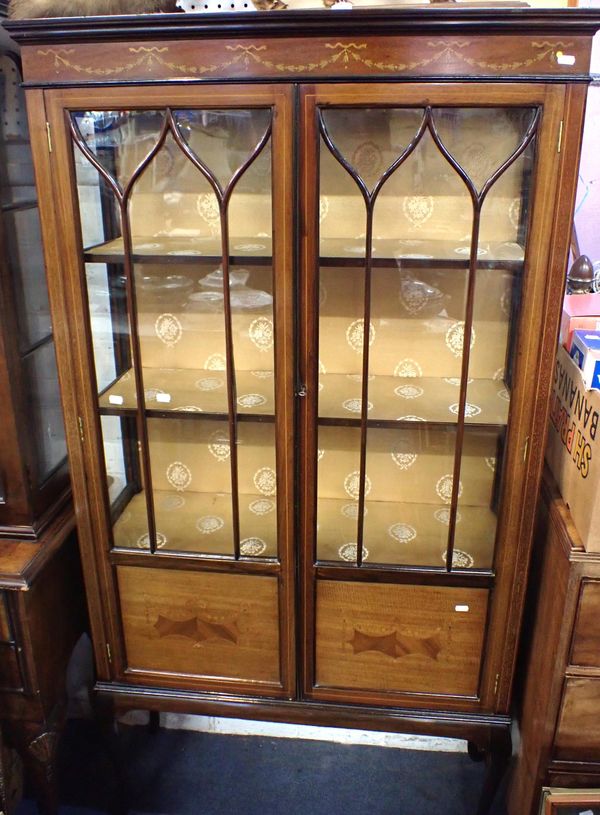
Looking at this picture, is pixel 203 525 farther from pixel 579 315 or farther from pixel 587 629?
pixel 579 315

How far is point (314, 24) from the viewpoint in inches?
37.4

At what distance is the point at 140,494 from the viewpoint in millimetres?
1301

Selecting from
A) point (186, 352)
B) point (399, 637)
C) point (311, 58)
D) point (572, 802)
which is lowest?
point (572, 802)

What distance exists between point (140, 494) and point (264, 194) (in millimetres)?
583

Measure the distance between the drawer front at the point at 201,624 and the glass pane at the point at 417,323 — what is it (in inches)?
6.8

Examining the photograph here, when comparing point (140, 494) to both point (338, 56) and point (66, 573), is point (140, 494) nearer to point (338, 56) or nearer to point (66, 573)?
point (66, 573)

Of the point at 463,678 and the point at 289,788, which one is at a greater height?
the point at 463,678

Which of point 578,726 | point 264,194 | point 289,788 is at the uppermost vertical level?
point 264,194

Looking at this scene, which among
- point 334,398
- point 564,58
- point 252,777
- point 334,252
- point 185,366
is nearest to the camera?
point 564,58

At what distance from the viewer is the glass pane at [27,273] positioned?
1212 millimetres

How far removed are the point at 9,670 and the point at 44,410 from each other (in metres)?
0.48

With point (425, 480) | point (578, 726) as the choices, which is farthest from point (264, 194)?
point (578, 726)

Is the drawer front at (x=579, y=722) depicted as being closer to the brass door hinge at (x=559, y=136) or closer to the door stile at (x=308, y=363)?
the door stile at (x=308, y=363)

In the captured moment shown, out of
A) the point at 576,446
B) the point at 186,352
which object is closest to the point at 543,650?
the point at 576,446
